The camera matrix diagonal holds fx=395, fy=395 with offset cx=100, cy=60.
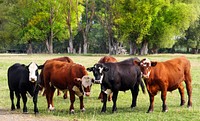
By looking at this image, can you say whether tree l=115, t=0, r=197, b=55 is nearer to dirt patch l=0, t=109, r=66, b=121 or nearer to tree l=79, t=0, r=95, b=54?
tree l=79, t=0, r=95, b=54

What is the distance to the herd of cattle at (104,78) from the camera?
13039 mm

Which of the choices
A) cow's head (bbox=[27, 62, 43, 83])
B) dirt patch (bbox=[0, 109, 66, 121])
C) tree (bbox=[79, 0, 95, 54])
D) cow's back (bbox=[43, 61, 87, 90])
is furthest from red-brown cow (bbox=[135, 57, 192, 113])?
tree (bbox=[79, 0, 95, 54])

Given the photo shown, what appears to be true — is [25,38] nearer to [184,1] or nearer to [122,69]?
[184,1]

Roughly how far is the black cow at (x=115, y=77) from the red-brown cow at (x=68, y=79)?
44cm

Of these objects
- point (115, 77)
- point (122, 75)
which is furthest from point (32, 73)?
point (122, 75)

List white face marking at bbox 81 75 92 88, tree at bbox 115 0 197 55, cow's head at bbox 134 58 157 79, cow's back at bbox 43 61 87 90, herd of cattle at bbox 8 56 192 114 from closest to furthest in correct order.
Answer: white face marking at bbox 81 75 92 88 < cow's head at bbox 134 58 157 79 < herd of cattle at bbox 8 56 192 114 < cow's back at bbox 43 61 87 90 < tree at bbox 115 0 197 55

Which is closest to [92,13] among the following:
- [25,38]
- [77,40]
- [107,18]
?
[107,18]

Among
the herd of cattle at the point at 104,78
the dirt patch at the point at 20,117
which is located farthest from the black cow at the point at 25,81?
the dirt patch at the point at 20,117

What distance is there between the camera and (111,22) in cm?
7212

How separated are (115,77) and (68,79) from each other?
1601 millimetres

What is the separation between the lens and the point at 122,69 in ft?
44.8

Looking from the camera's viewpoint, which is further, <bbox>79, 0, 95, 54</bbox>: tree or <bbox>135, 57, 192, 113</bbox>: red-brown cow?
<bbox>79, 0, 95, 54</bbox>: tree

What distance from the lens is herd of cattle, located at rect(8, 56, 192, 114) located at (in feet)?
42.8

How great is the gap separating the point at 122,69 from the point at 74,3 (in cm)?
6316
